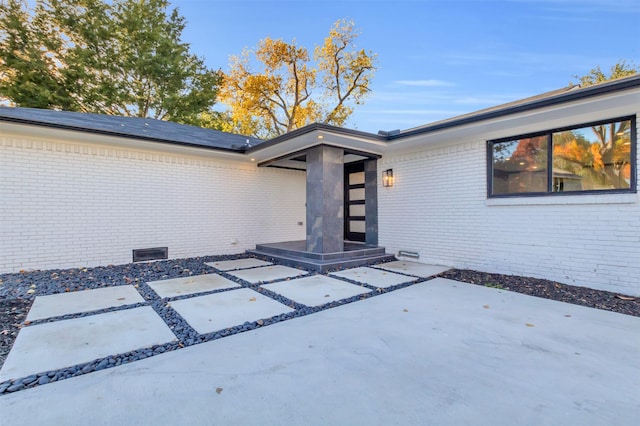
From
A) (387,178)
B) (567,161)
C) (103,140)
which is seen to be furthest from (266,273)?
(567,161)

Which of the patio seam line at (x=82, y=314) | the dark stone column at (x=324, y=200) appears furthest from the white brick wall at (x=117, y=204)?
the patio seam line at (x=82, y=314)

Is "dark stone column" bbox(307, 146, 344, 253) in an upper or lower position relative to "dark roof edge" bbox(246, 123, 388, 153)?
lower

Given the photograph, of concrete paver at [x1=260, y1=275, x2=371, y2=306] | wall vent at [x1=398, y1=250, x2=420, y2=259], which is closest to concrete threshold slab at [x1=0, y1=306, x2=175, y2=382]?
concrete paver at [x1=260, y1=275, x2=371, y2=306]

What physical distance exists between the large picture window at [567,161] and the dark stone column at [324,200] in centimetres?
294

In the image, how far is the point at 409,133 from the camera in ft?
19.0

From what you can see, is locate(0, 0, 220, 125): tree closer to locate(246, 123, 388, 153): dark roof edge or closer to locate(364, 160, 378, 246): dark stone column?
locate(246, 123, 388, 153): dark roof edge

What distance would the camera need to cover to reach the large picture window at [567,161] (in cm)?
429

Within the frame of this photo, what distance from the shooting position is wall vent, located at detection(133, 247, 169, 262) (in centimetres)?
652

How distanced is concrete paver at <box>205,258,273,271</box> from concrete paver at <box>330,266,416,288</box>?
74.8 inches

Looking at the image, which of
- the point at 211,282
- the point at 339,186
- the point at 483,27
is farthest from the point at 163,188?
the point at 483,27

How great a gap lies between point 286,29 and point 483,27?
11.7 m

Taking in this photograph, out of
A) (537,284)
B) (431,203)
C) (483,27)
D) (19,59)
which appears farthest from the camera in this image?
(19,59)

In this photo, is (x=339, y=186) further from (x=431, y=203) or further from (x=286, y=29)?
(x=286, y=29)

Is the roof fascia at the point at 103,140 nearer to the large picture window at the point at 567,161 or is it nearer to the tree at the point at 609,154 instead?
the large picture window at the point at 567,161
